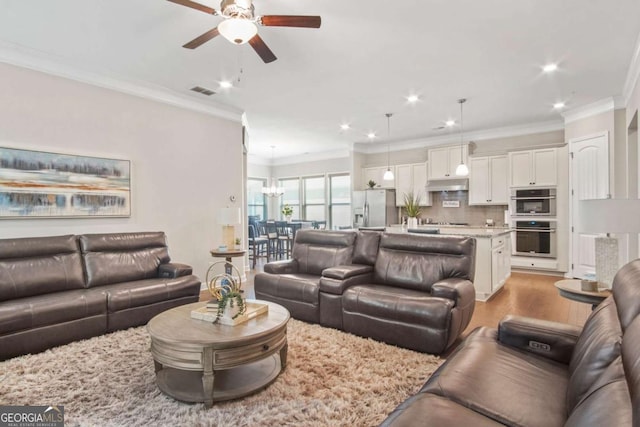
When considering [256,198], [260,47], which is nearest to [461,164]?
[260,47]

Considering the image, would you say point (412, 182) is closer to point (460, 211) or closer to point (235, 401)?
point (460, 211)

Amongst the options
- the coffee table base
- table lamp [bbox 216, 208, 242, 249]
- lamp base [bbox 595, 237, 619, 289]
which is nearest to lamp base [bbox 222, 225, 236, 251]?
table lamp [bbox 216, 208, 242, 249]

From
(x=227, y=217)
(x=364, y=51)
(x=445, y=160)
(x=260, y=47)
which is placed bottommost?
(x=227, y=217)

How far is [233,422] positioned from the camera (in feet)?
6.26

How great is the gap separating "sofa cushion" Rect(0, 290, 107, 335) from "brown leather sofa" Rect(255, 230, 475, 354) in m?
1.63

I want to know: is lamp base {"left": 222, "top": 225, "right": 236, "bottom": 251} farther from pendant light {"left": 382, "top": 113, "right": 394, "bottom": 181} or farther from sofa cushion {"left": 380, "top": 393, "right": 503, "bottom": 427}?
sofa cushion {"left": 380, "top": 393, "right": 503, "bottom": 427}

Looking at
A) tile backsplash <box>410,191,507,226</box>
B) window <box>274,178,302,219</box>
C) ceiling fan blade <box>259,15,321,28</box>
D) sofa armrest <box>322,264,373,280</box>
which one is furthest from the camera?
window <box>274,178,302,219</box>

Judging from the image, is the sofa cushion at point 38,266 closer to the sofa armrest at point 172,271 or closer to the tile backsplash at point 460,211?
the sofa armrest at point 172,271

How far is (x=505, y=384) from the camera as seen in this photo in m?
1.48

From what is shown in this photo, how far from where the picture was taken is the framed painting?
3.54 metres

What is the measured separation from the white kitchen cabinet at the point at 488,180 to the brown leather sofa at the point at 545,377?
210 inches

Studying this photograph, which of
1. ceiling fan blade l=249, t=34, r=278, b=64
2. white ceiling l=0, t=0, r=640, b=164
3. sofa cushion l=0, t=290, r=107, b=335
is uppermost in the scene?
white ceiling l=0, t=0, r=640, b=164

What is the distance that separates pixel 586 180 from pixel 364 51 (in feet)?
15.0

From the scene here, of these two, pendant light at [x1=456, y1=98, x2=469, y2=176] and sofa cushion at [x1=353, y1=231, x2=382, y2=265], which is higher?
pendant light at [x1=456, y1=98, x2=469, y2=176]
